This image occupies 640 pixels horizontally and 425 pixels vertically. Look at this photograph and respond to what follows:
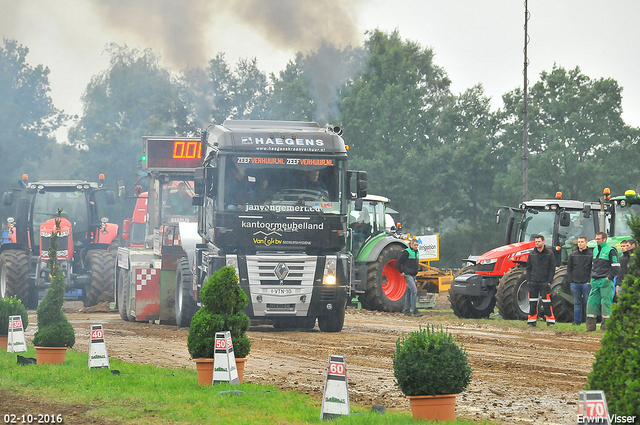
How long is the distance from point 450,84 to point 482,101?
177 inches

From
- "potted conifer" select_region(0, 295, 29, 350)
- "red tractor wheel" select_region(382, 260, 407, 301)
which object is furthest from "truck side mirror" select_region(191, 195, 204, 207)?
"red tractor wheel" select_region(382, 260, 407, 301)

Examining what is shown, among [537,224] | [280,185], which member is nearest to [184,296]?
[280,185]

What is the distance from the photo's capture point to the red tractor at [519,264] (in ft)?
63.9

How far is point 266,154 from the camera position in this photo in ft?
51.5

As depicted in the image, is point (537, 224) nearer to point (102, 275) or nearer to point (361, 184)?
point (361, 184)

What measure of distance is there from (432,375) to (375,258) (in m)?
15.2

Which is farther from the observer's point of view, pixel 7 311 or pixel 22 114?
pixel 22 114

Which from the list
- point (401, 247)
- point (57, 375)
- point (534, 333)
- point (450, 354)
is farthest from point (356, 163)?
point (450, 354)

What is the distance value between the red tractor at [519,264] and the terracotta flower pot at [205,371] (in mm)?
11131

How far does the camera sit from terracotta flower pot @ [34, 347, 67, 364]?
12.1m

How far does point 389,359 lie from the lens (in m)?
12.7

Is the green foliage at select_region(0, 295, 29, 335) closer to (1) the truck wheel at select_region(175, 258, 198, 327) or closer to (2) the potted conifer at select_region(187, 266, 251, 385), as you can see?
(1) the truck wheel at select_region(175, 258, 198, 327)

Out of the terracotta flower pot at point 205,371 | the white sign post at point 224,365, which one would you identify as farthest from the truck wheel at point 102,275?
the white sign post at point 224,365

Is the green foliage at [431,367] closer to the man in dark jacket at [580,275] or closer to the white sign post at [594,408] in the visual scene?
the white sign post at [594,408]
